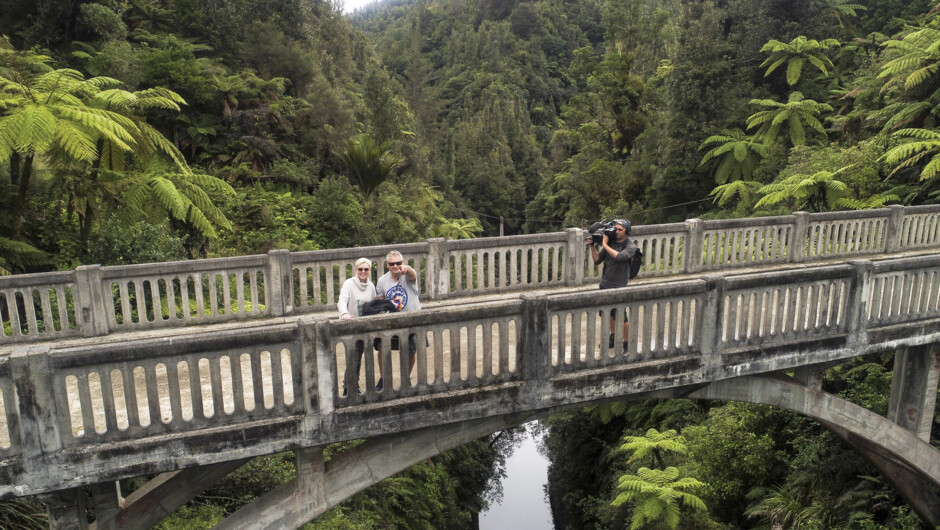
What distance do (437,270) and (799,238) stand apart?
566 centimetres

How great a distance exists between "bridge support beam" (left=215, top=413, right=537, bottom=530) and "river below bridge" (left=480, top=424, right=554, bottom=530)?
1774cm

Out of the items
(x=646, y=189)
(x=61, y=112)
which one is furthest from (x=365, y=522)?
(x=646, y=189)

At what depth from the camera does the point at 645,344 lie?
6.23 meters

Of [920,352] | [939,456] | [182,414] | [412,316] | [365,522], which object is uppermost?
[412,316]

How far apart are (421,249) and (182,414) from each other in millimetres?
4058

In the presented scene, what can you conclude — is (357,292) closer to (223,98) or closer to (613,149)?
(223,98)

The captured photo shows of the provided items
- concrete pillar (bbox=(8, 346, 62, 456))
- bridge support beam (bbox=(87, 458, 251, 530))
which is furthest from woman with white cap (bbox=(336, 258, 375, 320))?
concrete pillar (bbox=(8, 346, 62, 456))

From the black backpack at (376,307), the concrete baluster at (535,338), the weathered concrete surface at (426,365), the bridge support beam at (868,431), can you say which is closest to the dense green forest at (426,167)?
the bridge support beam at (868,431)

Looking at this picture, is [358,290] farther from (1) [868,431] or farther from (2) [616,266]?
(1) [868,431]

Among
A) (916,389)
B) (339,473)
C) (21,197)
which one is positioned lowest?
(916,389)

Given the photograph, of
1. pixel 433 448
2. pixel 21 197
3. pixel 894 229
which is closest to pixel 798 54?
pixel 894 229

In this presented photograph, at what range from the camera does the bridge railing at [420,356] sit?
4.57 metres

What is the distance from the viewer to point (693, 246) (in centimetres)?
989

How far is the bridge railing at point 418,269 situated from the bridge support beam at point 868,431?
286 cm
